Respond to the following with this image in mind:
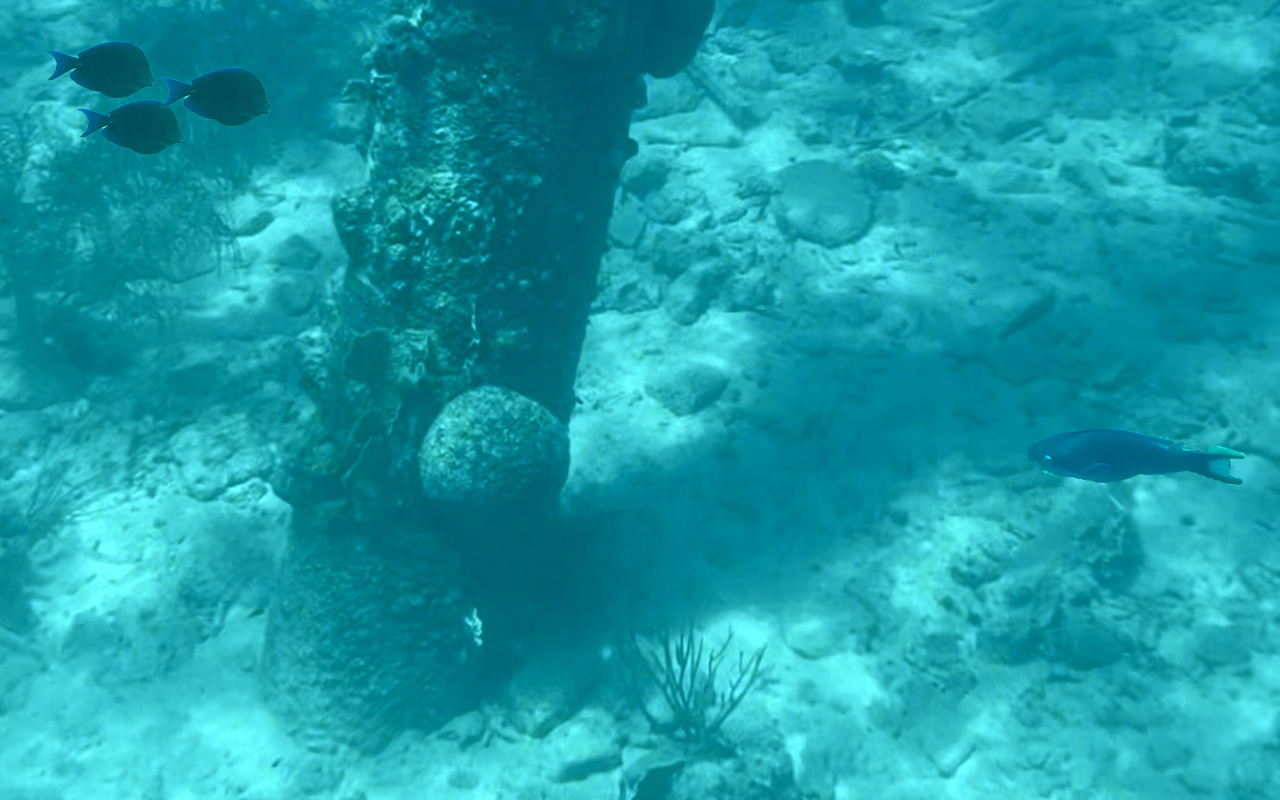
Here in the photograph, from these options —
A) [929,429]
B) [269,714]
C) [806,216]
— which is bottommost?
[269,714]

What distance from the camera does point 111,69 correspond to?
3.48 m

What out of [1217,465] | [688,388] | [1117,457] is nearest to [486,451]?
[688,388]

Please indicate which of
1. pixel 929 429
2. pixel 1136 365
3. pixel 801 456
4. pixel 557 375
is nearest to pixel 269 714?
pixel 557 375

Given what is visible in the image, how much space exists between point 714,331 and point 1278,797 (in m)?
4.85

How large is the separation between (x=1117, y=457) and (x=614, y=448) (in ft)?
11.6

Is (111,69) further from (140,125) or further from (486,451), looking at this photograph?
(486,451)

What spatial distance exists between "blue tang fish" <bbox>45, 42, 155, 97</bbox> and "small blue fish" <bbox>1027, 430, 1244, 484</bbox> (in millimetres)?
4514

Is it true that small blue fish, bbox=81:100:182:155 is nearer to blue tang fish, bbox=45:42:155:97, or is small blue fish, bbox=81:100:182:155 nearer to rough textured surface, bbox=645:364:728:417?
blue tang fish, bbox=45:42:155:97

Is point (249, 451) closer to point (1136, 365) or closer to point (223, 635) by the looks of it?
point (223, 635)

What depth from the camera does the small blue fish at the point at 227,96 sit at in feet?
11.3

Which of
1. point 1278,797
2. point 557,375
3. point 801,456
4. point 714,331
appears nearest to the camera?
point 1278,797

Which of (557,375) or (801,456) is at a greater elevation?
(557,375)

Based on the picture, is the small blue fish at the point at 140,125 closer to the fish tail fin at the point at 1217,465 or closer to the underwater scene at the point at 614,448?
the underwater scene at the point at 614,448

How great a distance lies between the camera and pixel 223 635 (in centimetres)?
564
